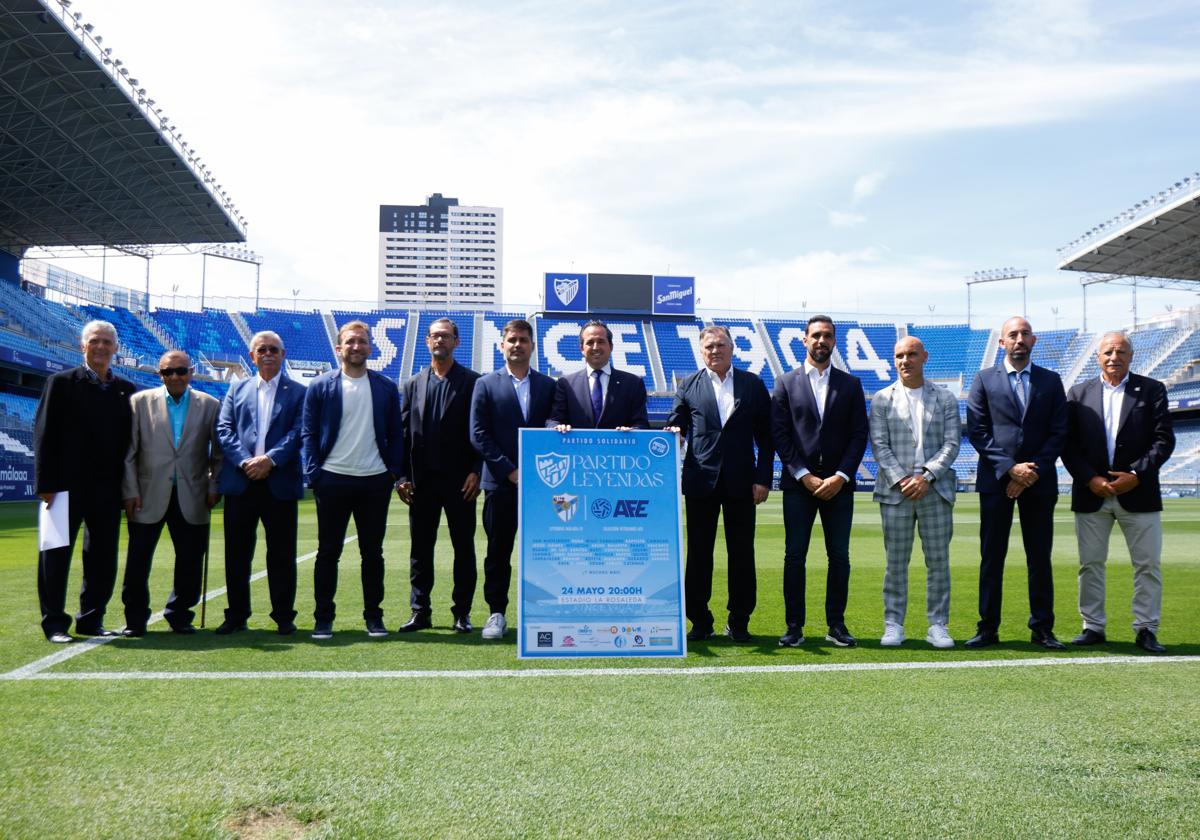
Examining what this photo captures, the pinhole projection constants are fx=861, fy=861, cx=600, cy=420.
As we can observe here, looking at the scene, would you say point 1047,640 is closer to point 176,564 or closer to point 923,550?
point 923,550

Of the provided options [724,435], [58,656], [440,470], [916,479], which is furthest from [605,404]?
[58,656]

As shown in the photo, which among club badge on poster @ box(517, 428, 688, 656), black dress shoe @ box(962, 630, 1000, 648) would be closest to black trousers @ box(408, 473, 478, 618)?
club badge on poster @ box(517, 428, 688, 656)

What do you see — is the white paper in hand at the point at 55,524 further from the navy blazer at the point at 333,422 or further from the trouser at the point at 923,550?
the trouser at the point at 923,550

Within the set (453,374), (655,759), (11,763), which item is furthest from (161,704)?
(453,374)

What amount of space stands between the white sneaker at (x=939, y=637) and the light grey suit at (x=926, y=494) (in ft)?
0.18

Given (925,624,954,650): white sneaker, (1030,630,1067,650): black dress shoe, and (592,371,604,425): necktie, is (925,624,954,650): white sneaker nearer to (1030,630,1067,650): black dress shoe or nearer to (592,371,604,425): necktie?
(1030,630,1067,650): black dress shoe

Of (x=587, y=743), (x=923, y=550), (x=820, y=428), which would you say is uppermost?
(x=820, y=428)

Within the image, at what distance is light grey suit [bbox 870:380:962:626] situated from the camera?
5328 mm

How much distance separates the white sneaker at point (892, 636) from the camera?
205 inches

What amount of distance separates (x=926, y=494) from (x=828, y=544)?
687 mm

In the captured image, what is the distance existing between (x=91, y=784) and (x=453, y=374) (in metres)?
3.39

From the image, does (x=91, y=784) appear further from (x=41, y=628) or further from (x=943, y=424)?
(x=943, y=424)

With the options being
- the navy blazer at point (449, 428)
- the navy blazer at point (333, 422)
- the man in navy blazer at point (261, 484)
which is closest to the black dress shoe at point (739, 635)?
the navy blazer at point (449, 428)

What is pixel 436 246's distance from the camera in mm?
155500
